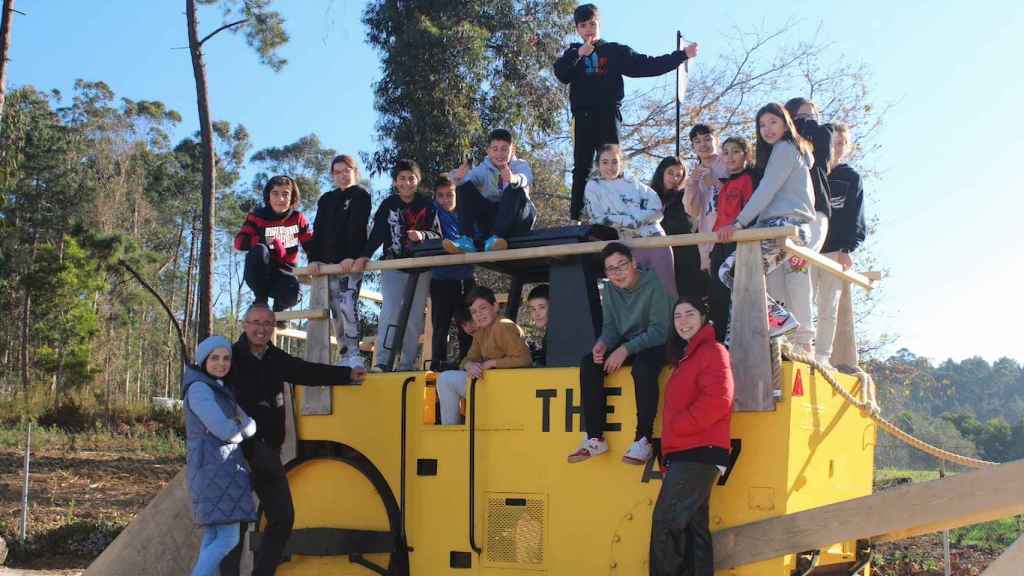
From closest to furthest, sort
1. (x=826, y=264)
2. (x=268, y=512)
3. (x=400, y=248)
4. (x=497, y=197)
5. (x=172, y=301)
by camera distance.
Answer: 1. (x=826, y=264)
2. (x=268, y=512)
3. (x=497, y=197)
4. (x=400, y=248)
5. (x=172, y=301)

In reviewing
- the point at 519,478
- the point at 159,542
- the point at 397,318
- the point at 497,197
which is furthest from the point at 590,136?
the point at 159,542

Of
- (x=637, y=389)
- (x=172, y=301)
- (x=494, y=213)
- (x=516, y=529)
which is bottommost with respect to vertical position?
(x=516, y=529)

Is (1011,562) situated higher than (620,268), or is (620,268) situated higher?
(620,268)

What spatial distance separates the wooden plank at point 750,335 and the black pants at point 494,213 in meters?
2.03

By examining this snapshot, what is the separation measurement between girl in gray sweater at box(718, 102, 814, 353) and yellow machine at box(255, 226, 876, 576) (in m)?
0.57

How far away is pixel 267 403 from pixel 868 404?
3829 mm

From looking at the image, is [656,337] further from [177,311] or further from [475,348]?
[177,311]

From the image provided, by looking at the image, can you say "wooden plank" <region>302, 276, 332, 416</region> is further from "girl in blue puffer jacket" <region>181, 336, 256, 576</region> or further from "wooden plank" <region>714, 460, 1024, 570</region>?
"wooden plank" <region>714, 460, 1024, 570</region>

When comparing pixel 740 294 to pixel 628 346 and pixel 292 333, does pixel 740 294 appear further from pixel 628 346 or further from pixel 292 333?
pixel 292 333

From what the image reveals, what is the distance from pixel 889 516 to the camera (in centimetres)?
541

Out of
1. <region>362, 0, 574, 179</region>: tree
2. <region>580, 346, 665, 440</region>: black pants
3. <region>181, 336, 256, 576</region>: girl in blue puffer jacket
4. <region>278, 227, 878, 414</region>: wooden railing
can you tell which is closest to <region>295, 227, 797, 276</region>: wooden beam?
<region>278, 227, 878, 414</region>: wooden railing

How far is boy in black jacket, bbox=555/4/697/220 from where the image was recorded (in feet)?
29.3

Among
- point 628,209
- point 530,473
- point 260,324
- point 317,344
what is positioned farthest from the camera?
point 317,344

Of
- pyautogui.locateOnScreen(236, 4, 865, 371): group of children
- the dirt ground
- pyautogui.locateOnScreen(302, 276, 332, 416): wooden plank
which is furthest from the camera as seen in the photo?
the dirt ground
